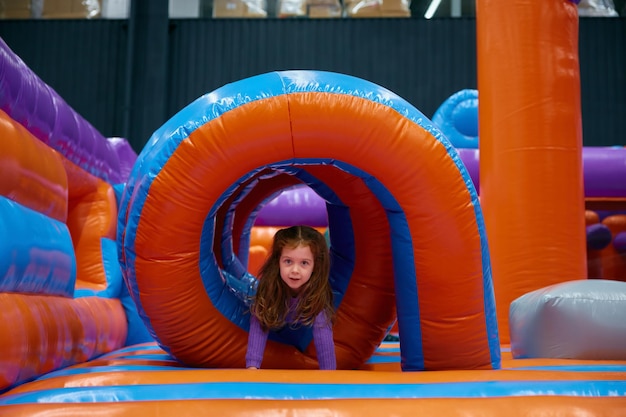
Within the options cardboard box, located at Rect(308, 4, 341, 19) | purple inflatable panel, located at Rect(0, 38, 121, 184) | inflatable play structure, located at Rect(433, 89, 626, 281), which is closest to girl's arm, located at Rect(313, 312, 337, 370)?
purple inflatable panel, located at Rect(0, 38, 121, 184)

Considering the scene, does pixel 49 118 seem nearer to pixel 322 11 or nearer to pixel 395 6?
pixel 322 11

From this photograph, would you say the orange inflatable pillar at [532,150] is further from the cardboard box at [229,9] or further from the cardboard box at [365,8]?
the cardboard box at [229,9]

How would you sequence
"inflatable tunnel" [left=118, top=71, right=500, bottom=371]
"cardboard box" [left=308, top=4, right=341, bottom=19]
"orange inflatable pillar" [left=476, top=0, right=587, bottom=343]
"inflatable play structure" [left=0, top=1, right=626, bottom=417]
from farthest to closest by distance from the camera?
"cardboard box" [left=308, top=4, right=341, bottom=19] → "orange inflatable pillar" [left=476, top=0, right=587, bottom=343] → "inflatable tunnel" [left=118, top=71, right=500, bottom=371] → "inflatable play structure" [left=0, top=1, right=626, bottom=417]

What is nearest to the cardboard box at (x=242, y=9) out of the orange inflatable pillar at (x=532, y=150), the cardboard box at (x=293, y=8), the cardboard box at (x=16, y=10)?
the cardboard box at (x=293, y=8)

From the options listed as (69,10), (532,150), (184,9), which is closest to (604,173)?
(532,150)

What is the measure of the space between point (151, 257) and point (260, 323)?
1.15ft

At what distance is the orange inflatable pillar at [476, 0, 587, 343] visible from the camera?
111 inches

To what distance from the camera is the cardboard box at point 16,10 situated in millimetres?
7043

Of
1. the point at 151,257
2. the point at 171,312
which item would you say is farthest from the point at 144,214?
the point at 171,312

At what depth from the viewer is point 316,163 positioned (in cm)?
166

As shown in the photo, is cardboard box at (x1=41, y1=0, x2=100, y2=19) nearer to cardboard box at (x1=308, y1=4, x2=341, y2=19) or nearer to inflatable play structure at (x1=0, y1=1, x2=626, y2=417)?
cardboard box at (x1=308, y1=4, x2=341, y2=19)

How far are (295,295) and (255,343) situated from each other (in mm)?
164

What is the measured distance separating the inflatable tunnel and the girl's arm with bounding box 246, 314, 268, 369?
9cm

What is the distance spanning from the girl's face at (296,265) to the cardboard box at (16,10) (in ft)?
21.0
